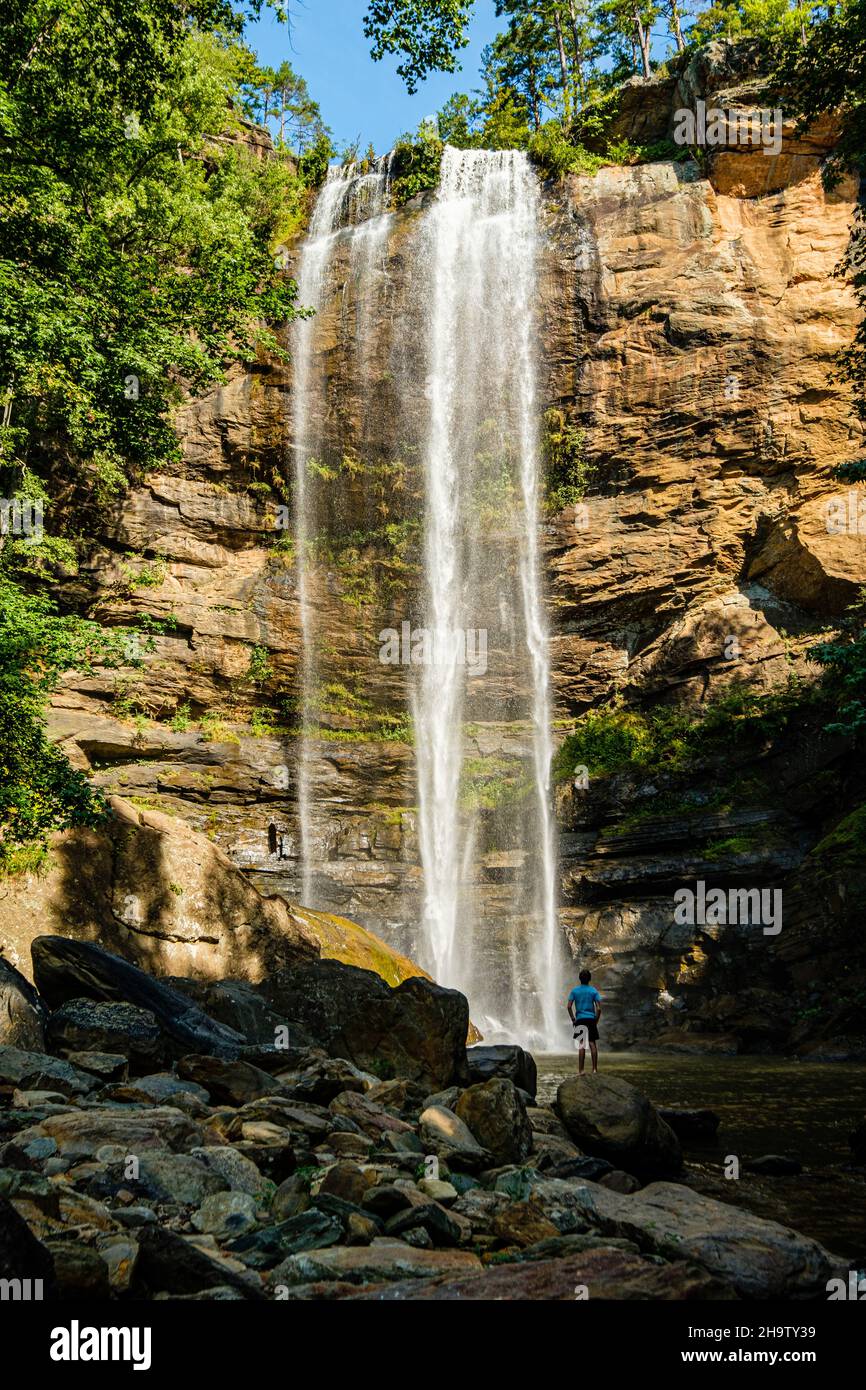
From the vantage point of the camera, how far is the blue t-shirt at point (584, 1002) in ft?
37.3

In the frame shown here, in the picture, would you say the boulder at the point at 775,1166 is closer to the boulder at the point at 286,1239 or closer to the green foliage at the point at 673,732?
the boulder at the point at 286,1239

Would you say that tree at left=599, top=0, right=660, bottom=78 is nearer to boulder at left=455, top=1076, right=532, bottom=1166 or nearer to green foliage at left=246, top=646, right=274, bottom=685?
green foliage at left=246, top=646, right=274, bottom=685

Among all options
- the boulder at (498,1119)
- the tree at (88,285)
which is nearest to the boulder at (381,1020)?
the boulder at (498,1119)

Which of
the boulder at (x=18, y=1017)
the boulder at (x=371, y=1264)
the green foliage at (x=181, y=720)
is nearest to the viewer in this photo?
the boulder at (x=371, y=1264)

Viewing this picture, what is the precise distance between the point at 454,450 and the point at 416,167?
9.94 meters

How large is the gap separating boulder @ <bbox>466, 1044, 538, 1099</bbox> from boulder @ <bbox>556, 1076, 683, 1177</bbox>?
2306mm

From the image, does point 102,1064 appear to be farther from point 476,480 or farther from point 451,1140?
point 476,480

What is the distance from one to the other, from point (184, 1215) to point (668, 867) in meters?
16.5

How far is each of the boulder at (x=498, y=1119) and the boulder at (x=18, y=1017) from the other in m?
3.47

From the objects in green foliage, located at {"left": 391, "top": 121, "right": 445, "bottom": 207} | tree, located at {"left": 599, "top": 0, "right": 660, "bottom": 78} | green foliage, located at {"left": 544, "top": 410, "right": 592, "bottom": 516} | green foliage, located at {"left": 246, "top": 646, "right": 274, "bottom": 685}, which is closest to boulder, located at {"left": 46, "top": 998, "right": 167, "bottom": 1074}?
green foliage, located at {"left": 246, "top": 646, "right": 274, "bottom": 685}

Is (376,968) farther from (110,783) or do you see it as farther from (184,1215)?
(184,1215)

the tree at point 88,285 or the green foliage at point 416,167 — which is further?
the green foliage at point 416,167

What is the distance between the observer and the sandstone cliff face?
2186 centimetres

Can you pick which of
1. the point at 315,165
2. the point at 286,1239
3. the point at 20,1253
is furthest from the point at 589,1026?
the point at 315,165
